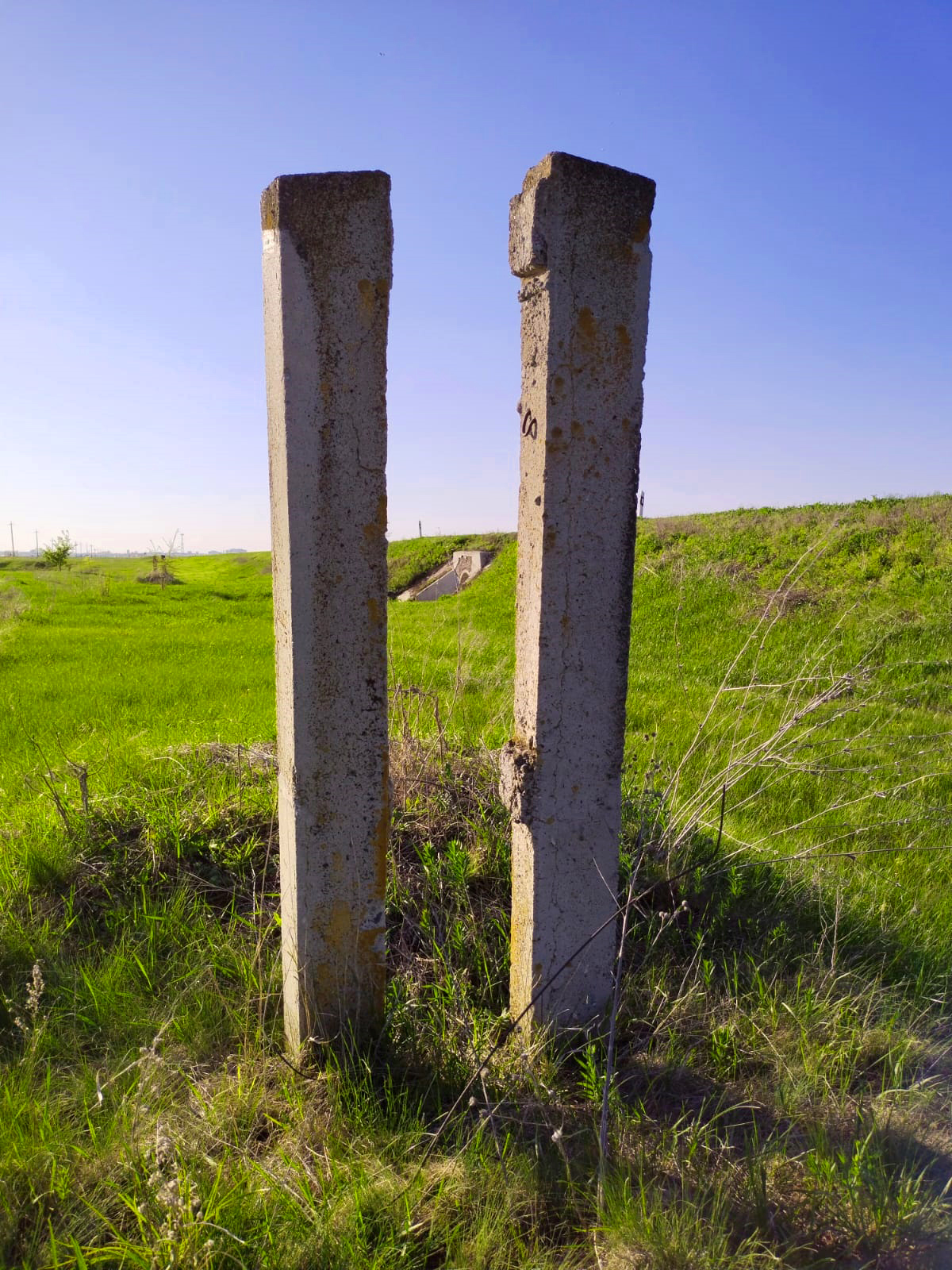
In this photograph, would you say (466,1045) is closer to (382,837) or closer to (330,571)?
(382,837)

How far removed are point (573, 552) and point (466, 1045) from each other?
1.50 metres

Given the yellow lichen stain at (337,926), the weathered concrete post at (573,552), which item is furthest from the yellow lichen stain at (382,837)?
the weathered concrete post at (573,552)

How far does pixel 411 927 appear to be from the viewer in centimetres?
290

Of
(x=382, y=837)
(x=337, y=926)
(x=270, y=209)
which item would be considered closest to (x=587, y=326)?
(x=270, y=209)

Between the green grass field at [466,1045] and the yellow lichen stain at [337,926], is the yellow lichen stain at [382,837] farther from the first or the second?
the green grass field at [466,1045]

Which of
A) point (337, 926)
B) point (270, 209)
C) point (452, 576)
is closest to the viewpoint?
point (270, 209)

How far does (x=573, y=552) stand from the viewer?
2160 millimetres

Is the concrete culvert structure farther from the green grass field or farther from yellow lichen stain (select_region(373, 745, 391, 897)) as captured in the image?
yellow lichen stain (select_region(373, 745, 391, 897))

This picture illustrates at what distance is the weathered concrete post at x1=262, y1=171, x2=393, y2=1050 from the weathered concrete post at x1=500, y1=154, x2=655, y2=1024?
41 cm

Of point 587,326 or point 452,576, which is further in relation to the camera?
point 452,576

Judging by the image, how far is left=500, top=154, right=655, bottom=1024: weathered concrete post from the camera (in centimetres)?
208

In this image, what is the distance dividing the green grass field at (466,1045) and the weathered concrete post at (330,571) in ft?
1.19

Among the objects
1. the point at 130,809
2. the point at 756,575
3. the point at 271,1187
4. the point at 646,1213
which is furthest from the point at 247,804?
the point at 756,575

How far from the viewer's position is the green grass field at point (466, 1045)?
5.71 ft
